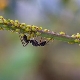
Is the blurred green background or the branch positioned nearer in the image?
the branch

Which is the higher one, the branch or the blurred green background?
the blurred green background

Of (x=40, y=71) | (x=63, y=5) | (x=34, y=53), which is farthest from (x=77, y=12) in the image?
(x=40, y=71)

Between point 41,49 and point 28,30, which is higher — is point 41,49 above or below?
above

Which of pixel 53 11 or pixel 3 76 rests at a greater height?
pixel 53 11

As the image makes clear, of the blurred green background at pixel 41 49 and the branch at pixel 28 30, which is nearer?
the branch at pixel 28 30

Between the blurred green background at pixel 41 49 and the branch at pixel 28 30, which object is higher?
the blurred green background at pixel 41 49

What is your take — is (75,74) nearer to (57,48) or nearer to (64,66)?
(64,66)

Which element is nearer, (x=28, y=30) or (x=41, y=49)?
(x=28, y=30)

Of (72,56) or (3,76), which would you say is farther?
(72,56)
